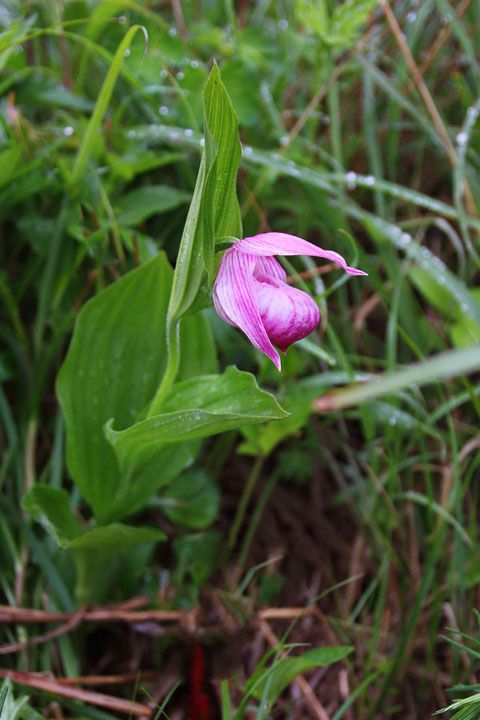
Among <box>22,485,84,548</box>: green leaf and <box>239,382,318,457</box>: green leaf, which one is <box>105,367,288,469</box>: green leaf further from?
<box>239,382,318,457</box>: green leaf

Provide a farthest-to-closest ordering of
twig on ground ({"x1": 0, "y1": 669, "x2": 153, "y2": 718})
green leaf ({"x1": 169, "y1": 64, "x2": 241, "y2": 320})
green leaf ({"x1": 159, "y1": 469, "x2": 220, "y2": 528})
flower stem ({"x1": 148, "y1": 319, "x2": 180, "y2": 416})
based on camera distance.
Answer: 1. green leaf ({"x1": 159, "y1": 469, "x2": 220, "y2": 528})
2. twig on ground ({"x1": 0, "y1": 669, "x2": 153, "y2": 718})
3. flower stem ({"x1": 148, "y1": 319, "x2": 180, "y2": 416})
4. green leaf ({"x1": 169, "y1": 64, "x2": 241, "y2": 320})

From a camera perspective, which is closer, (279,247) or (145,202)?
(279,247)

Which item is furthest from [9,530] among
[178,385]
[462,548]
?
[462,548]

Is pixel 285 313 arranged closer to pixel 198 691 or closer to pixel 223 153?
pixel 223 153

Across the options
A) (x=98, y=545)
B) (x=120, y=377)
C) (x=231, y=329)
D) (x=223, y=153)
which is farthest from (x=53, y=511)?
(x=223, y=153)

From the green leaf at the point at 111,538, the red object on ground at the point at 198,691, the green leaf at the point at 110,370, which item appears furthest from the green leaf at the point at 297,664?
the green leaf at the point at 110,370

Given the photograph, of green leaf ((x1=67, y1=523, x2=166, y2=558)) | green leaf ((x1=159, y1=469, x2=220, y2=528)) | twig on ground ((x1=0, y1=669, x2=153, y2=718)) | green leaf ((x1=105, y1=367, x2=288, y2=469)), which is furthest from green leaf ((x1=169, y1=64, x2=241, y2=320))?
twig on ground ((x1=0, y1=669, x2=153, y2=718))

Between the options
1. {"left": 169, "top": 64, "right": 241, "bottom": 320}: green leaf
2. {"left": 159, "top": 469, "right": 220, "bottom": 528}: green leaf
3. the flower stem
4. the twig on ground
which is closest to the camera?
{"left": 169, "top": 64, "right": 241, "bottom": 320}: green leaf
